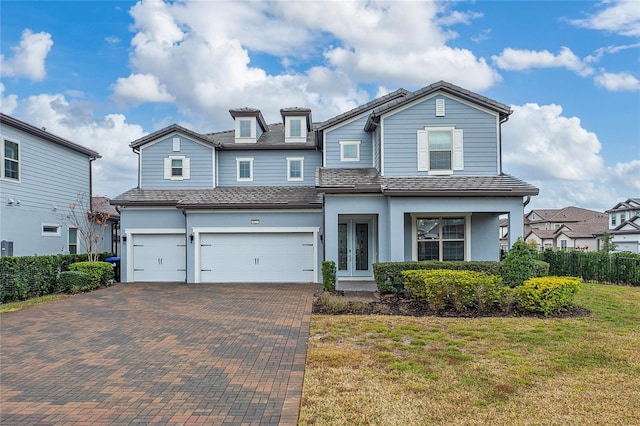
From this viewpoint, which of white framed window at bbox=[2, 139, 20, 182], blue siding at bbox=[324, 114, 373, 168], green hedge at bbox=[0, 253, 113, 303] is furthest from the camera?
blue siding at bbox=[324, 114, 373, 168]

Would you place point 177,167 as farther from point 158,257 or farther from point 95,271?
point 95,271

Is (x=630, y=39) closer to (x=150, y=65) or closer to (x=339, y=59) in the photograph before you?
(x=339, y=59)

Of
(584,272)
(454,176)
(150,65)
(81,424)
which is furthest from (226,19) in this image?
(584,272)

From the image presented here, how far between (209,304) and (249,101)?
12566mm

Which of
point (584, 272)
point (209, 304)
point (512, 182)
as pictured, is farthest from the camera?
point (584, 272)

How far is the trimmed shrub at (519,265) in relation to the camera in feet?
37.2

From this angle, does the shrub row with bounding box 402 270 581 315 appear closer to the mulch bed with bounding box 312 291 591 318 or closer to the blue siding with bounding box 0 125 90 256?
the mulch bed with bounding box 312 291 591 318

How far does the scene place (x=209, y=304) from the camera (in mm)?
11805

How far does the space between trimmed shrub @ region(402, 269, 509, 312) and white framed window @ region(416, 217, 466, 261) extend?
452cm

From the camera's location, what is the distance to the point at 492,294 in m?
10.0

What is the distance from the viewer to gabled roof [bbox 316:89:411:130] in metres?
16.8

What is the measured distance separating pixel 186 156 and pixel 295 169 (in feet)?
16.2

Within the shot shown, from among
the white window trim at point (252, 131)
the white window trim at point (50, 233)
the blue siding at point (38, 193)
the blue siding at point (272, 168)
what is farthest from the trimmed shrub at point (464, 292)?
the white window trim at point (50, 233)

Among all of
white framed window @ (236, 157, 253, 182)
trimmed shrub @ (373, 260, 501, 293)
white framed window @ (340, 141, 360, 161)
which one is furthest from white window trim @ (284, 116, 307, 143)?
trimmed shrub @ (373, 260, 501, 293)
